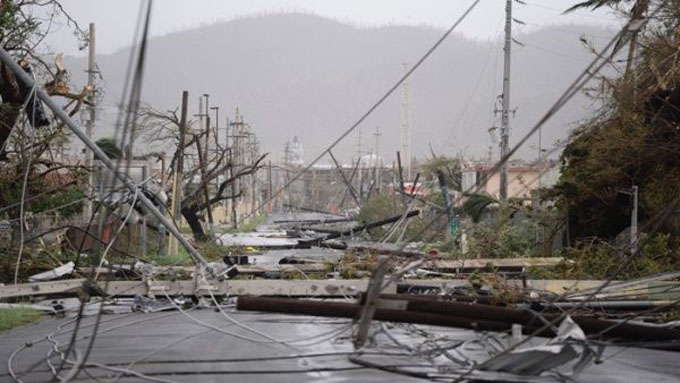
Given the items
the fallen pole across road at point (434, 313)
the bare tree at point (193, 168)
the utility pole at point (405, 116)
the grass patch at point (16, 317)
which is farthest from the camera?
the utility pole at point (405, 116)

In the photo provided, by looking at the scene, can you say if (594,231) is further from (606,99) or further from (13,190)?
(13,190)

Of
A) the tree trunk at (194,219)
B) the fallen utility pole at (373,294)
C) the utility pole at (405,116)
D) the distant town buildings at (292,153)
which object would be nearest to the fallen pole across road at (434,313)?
the fallen utility pole at (373,294)

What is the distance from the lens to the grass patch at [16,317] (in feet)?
36.0

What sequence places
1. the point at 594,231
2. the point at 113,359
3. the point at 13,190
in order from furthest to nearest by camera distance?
the point at 594,231, the point at 13,190, the point at 113,359

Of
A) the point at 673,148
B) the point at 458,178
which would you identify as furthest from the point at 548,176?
the point at 673,148

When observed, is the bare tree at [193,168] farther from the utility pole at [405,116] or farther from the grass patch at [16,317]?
the utility pole at [405,116]

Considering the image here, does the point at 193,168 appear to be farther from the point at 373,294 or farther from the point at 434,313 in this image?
the point at 373,294

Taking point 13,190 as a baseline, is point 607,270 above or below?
below

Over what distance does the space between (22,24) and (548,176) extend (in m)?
32.2

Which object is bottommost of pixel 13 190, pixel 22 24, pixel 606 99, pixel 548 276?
pixel 548 276

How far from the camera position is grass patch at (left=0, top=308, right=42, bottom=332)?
433 inches

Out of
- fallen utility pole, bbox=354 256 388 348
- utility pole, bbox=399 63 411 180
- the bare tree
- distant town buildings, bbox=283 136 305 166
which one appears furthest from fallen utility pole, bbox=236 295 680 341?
distant town buildings, bbox=283 136 305 166

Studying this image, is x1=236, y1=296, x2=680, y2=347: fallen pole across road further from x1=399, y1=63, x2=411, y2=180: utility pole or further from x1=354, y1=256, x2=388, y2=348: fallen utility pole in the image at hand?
x1=399, y1=63, x2=411, y2=180: utility pole

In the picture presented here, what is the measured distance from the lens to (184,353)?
25.6 feet
